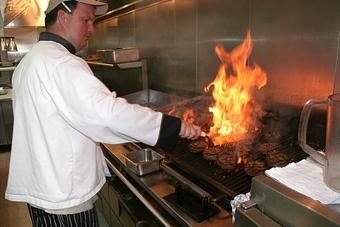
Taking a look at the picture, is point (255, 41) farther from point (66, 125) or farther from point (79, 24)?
point (66, 125)

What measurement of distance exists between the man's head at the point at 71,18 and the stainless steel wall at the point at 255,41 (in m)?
0.96

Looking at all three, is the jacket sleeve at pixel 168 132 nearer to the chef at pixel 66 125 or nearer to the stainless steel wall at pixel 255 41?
the chef at pixel 66 125

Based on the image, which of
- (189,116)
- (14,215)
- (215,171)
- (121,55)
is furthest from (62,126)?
(14,215)

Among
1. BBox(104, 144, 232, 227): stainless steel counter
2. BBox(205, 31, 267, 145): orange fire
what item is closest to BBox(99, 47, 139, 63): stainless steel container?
BBox(205, 31, 267, 145): orange fire

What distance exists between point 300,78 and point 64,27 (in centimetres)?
123

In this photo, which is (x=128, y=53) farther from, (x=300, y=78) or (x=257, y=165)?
(x=257, y=165)

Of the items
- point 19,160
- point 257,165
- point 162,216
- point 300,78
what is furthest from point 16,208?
point 300,78

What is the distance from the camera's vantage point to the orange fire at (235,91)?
1629 mm

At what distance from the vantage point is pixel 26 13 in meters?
4.21

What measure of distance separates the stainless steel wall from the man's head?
96cm

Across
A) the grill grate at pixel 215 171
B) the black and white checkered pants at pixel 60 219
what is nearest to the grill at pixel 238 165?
the grill grate at pixel 215 171

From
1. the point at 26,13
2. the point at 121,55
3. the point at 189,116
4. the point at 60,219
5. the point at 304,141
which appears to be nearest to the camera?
the point at 304,141

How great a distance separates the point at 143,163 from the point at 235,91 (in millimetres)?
828

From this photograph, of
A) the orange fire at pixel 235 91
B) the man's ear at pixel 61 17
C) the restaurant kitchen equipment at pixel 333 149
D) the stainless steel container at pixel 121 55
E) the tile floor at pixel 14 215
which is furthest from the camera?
the stainless steel container at pixel 121 55
